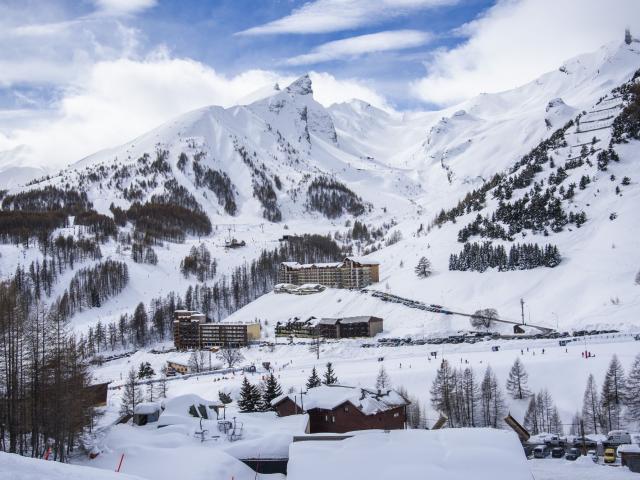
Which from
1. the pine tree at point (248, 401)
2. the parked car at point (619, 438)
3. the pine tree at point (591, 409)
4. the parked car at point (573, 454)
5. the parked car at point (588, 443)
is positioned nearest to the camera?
the parked car at point (573, 454)

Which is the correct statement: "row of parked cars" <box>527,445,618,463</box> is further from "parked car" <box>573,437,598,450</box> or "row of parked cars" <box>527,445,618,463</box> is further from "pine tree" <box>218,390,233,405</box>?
"pine tree" <box>218,390,233,405</box>

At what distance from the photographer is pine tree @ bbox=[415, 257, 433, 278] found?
12288cm

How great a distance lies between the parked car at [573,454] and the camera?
3350 centimetres

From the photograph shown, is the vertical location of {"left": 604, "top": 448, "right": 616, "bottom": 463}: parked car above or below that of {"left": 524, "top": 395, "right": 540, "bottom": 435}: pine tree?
above

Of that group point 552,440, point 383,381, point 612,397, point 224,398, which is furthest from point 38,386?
point 612,397

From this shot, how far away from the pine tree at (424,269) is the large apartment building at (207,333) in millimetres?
37630

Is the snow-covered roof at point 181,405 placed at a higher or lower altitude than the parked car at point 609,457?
higher

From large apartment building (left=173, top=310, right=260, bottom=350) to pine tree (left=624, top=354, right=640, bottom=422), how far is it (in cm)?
7026

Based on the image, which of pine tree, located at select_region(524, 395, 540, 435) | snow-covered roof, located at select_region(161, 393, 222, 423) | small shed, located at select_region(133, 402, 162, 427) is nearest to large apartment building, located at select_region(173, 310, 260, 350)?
pine tree, located at select_region(524, 395, 540, 435)

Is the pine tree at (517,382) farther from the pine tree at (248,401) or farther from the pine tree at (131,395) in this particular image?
the pine tree at (131,395)

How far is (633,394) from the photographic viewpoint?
49344mm

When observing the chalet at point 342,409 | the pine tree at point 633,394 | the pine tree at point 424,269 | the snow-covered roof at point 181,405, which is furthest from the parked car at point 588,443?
the pine tree at point 424,269

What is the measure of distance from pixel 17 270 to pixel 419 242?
11356 cm

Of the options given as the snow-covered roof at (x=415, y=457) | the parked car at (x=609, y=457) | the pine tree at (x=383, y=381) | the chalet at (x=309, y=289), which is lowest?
the parked car at (x=609, y=457)
